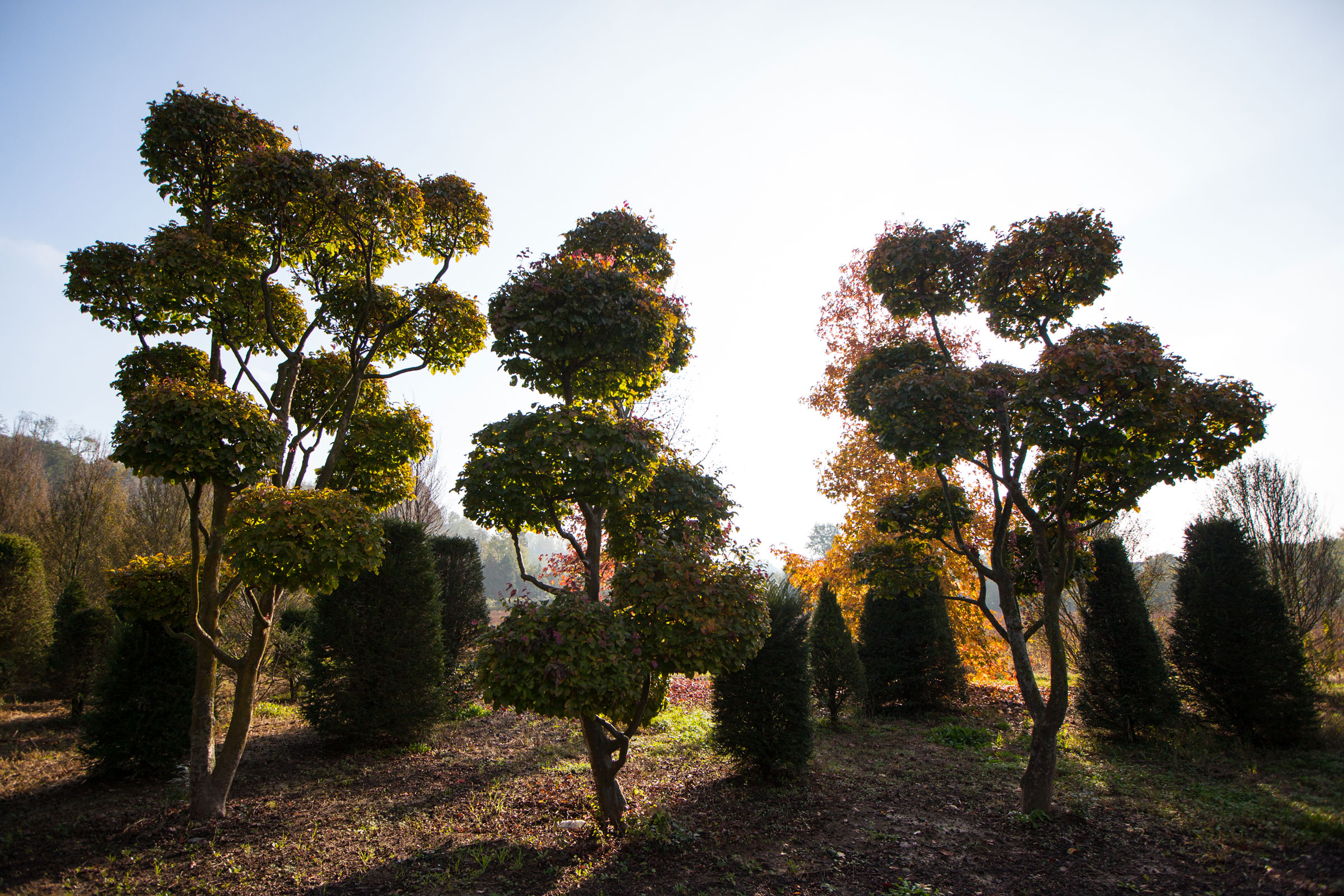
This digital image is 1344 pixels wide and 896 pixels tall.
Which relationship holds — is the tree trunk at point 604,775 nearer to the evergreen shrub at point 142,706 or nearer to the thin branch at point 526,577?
the thin branch at point 526,577

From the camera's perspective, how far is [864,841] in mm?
5133

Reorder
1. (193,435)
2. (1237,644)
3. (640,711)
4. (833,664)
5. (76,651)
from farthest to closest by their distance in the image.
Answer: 1. (833,664)
2. (76,651)
3. (1237,644)
4. (640,711)
5. (193,435)

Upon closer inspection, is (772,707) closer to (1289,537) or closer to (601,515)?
(601,515)

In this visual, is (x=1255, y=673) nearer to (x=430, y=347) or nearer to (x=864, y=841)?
(x=864, y=841)

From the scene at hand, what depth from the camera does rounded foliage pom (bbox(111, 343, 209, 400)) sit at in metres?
6.09

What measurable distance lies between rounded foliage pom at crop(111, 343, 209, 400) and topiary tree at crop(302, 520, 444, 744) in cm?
284

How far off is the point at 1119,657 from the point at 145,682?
12931mm

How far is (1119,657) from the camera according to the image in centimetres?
907

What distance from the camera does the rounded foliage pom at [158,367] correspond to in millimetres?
6086

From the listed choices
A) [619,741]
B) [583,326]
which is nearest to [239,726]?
[619,741]

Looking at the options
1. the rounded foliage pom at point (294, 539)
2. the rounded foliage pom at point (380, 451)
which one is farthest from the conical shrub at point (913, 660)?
the rounded foliage pom at point (294, 539)

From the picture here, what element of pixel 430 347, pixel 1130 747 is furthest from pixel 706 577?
pixel 1130 747

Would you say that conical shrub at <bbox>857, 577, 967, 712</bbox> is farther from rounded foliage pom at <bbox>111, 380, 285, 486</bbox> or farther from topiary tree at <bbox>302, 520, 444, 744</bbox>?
rounded foliage pom at <bbox>111, 380, 285, 486</bbox>

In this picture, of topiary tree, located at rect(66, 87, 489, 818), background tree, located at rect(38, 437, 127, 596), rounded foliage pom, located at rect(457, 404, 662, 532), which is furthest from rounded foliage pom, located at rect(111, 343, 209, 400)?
background tree, located at rect(38, 437, 127, 596)
